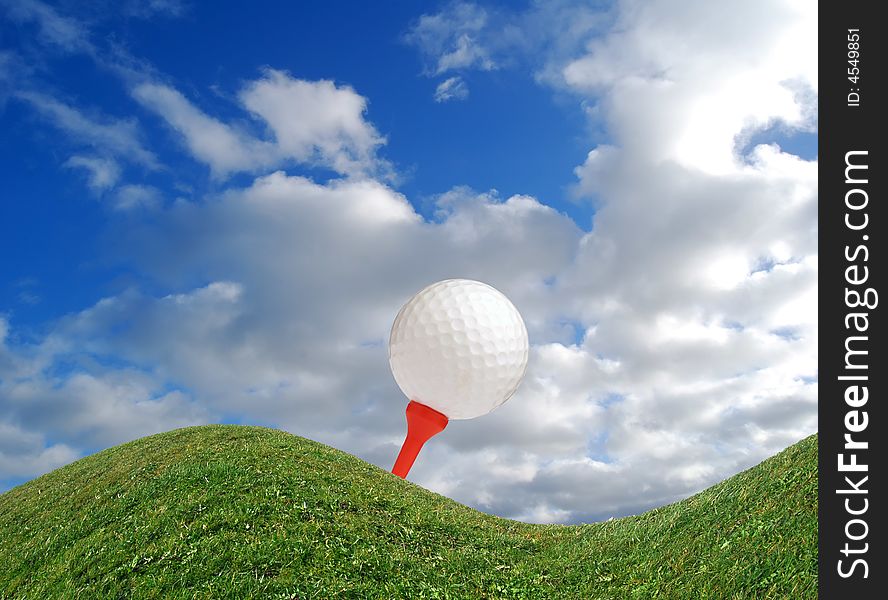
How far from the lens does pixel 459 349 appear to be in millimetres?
11320

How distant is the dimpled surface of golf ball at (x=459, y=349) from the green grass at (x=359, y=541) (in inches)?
71.6

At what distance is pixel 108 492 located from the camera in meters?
9.76

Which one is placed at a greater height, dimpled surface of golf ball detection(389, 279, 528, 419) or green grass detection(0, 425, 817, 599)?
dimpled surface of golf ball detection(389, 279, 528, 419)

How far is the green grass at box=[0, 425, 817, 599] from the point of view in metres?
6.89

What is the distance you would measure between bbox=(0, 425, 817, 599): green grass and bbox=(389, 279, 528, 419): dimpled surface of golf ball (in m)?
1.82

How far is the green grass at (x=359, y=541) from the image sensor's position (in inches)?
271

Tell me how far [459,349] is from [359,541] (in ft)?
14.0

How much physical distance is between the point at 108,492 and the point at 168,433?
315cm

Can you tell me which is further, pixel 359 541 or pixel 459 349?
pixel 459 349

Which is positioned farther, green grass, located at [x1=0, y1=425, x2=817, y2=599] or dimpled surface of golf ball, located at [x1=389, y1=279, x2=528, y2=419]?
dimpled surface of golf ball, located at [x1=389, y1=279, x2=528, y2=419]

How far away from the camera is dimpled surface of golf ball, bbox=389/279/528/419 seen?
11.4 m

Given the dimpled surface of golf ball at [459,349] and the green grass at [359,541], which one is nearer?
the green grass at [359,541]
